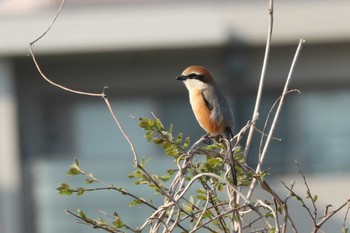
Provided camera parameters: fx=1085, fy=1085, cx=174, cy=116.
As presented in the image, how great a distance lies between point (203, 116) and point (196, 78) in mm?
139

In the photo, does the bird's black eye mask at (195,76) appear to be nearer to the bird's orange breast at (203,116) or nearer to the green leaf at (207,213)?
the bird's orange breast at (203,116)

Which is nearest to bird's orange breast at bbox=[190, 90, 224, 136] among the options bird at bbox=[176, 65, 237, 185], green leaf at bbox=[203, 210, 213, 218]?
bird at bbox=[176, 65, 237, 185]

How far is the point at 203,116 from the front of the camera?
3.91m

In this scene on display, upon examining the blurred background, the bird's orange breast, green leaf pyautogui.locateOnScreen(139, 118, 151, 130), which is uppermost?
the blurred background

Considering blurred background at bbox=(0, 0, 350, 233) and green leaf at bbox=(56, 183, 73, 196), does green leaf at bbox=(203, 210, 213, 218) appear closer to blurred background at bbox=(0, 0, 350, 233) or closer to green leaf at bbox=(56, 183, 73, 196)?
green leaf at bbox=(56, 183, 73, 196)

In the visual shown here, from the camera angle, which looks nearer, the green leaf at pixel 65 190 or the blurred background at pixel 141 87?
the green leaf at pixel 65 190

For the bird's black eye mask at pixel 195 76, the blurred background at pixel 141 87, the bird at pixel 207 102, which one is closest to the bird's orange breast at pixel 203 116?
the bird at pixel 207 102

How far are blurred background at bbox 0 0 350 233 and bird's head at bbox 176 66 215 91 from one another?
28.0 feet

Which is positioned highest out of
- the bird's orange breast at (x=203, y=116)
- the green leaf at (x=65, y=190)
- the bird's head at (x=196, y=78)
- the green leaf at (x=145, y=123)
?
the bird's head at (x=196, y=78)

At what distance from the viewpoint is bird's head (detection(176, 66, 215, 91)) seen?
151 inches

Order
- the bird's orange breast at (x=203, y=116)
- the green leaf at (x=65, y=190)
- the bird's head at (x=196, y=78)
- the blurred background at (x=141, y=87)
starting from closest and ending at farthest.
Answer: the green leaf at (x=65, y=190) → the bird's orange breast at (x=203, y=116) → the bird's head at (x=196, y=78) → the blurred background at (x=141, y=87)

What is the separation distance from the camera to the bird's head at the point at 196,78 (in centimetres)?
383

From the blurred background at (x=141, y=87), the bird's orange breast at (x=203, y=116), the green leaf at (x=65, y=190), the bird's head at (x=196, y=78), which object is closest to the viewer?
the green leaf at (x=65, y=190)

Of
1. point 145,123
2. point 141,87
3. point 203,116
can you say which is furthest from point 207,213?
point 141,87
